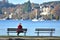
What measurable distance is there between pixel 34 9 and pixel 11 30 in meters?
117

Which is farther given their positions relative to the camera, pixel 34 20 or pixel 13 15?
pixel 13 15

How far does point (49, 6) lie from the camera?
142875mm

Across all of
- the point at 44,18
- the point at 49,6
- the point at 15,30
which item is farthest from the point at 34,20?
the point at 15,30

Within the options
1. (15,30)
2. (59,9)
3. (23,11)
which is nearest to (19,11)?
(23,11)

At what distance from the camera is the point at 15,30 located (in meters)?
20.7

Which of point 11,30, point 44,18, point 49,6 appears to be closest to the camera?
point 11,30

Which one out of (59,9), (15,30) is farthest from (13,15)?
(15,30)

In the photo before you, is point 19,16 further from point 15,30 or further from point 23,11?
point 15,30

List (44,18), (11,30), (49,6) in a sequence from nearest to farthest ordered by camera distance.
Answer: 1. (11,30)
2. (44,18)
3. (49,6)

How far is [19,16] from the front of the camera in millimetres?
144875

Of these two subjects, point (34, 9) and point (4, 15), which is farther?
point (4, 15)

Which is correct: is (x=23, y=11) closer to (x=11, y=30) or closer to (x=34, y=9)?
(x=34, y=9)

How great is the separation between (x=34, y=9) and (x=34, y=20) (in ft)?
22.0

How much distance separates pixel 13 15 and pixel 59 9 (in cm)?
2976
